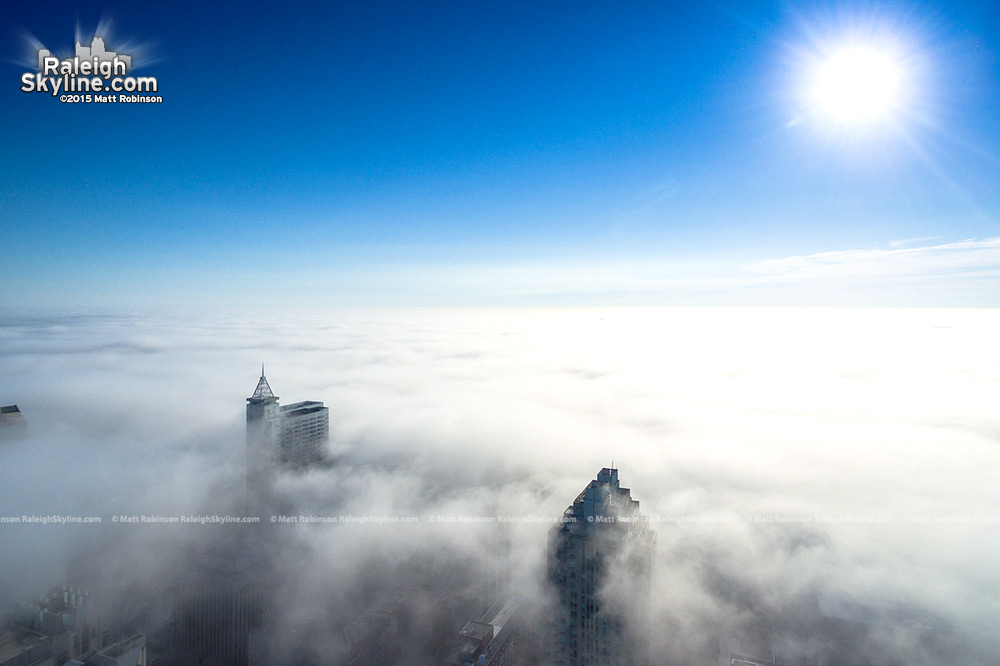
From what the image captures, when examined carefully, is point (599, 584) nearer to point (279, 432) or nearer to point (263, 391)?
point (279, 432)

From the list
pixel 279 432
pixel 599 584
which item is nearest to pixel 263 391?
pixel 279 432

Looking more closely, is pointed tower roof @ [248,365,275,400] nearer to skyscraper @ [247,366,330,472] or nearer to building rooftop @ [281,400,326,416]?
skyscraper @ [247,366,330,472]

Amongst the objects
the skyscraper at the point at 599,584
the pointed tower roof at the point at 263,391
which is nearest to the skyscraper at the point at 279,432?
the pointed tower roof at the point at 263,391

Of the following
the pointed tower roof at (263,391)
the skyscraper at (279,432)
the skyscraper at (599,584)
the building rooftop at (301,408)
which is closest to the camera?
the skyscraper at (599,584)

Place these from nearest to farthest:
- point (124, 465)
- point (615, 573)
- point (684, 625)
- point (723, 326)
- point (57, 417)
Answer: point (615, 573)
point (684, 625)
point (124, 465)
point (57, 417)
point (723, 326)

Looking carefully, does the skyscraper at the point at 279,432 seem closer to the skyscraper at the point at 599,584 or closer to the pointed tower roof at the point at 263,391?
the pointed tower roof at the point at 263,391

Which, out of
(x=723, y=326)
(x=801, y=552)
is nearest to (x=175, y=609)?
(x=801, y=552)

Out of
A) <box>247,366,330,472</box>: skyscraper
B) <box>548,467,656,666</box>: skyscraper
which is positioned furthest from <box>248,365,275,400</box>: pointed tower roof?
<box>548,467,656,666</box>: skyscraper

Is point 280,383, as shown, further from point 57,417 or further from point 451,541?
point 451,541
